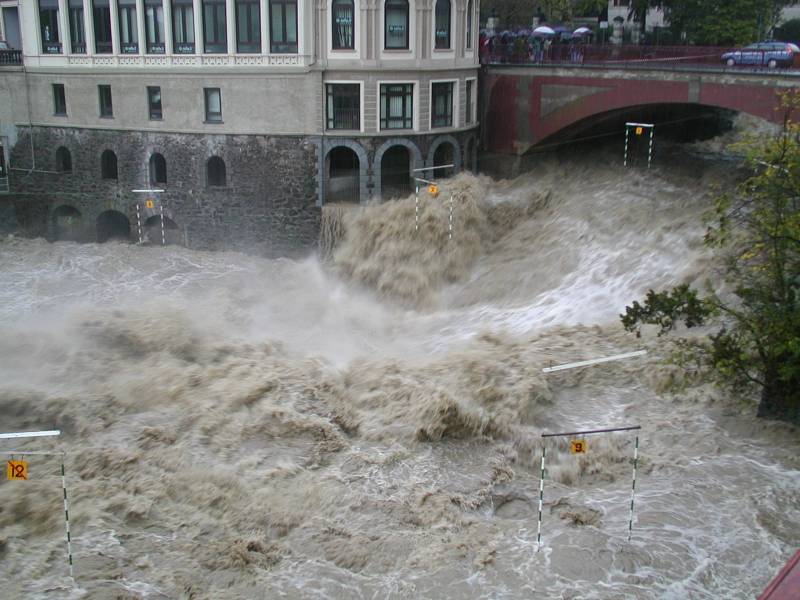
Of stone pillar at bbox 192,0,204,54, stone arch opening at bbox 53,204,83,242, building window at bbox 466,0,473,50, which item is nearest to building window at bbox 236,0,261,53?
stone pillar at bbox 192,0,204,54

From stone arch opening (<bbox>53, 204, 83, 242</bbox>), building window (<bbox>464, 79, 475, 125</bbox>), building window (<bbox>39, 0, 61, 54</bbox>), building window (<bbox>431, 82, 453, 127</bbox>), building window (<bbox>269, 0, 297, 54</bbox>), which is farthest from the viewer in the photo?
stone arch opening (<bbox>53, 204, 83, 242</bbox>)

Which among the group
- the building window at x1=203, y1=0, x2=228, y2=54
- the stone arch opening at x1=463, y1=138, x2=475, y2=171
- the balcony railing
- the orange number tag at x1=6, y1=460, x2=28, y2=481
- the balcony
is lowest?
the orange number tag at x1=6, y1=460, x2=28, y2=481

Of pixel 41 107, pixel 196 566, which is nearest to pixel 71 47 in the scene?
pixel 41 107

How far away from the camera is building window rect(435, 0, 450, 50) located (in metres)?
36.5

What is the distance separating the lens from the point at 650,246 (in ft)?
93.8

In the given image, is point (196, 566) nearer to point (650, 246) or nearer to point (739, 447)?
point (739, 447)

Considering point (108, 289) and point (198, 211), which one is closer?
point (108, 289)

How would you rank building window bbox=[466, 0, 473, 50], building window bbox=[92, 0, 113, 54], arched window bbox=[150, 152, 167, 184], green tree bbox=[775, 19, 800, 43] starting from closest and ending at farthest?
building window bbox=[466, 0, 473, 50]
building window bbox=[92, 0, 113, 54]
arched window bbox=[150, 152, 167, 184]
green tree bbox=[775, 19, 800, 43]

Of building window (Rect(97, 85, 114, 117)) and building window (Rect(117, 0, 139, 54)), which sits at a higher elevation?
building window (Rect(117, 0, 139, 54))

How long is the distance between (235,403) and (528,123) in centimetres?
2239

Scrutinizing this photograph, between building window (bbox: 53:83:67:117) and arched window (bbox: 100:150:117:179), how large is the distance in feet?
9.25

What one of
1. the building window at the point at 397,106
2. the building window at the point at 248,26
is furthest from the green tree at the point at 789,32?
the building window at the point at 248,26

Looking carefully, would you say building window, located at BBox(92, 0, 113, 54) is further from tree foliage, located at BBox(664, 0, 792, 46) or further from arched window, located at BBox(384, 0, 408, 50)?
tree foliage, located at BBox(664, 0, 792, 46)

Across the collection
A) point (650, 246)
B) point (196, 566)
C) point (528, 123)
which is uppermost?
point (528, 123)
